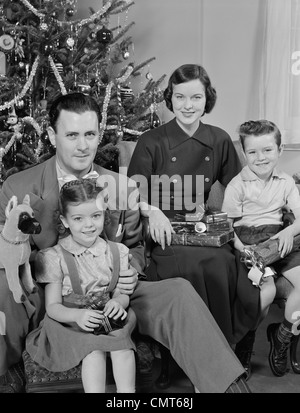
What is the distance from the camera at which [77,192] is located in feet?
5.56

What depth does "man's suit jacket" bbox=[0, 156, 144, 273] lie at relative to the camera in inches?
72.2

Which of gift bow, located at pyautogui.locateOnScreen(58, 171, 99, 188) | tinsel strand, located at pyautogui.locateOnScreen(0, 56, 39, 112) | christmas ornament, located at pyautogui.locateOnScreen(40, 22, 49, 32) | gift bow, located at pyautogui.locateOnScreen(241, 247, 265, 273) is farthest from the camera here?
tinsel strand, located at pyautogui.locateOnScreen(0, 56, 39, 112)

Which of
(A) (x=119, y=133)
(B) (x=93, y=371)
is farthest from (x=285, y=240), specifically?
(A) (x=119, y=133)

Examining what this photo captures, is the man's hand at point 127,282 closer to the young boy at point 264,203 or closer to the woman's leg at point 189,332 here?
the woman's leg at point 189,332

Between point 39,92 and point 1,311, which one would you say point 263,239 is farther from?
point 39,92

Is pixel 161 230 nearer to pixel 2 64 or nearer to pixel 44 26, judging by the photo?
pixel 44 26

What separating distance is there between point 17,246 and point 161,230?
1.87 feet

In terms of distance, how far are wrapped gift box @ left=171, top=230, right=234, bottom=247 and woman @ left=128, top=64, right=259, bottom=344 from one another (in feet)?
0.06

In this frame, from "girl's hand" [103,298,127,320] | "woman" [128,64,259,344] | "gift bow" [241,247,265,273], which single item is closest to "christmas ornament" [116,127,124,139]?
"woman" [128,64,259,344]

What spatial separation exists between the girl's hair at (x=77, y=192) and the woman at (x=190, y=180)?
0.37 metres

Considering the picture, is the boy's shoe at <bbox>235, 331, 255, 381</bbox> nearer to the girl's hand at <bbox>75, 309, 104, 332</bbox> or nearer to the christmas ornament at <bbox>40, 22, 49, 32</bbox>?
the girl's hand at <bbox>75, 309, 104, 332</bbox>

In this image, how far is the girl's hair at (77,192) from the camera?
1.69m

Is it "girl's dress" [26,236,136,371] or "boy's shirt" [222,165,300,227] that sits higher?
"boy's shirt" [222,165,300,227]

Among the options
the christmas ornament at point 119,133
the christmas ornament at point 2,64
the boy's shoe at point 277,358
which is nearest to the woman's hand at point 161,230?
the boy's shoe at point 277,358
